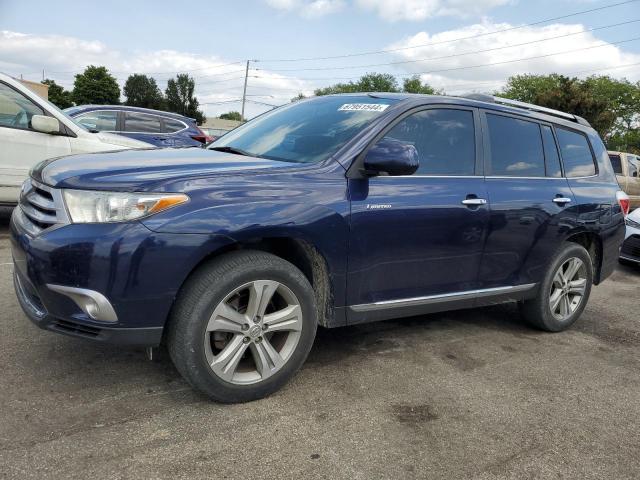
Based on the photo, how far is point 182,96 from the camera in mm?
77312

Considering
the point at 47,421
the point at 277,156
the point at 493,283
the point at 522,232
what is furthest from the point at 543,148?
the point at 47,421

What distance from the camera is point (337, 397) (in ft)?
9.86

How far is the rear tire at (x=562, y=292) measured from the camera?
433cm

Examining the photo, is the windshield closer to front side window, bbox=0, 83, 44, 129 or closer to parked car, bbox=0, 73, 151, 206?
parked car, bbox=0, 73, 151, 206

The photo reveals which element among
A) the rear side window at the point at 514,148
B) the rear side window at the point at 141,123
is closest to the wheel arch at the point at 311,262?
the rear side window at the point at 514,148

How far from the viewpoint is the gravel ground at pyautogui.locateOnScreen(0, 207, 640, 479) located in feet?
7.72

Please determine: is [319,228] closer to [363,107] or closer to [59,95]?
[363,107]

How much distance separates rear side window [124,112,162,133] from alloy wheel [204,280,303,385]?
28.5ft

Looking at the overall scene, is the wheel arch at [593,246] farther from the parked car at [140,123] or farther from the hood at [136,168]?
the parked car at [140,123]

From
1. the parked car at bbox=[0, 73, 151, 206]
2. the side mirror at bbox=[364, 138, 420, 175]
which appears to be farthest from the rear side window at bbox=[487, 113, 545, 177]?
the parked car at bbox=[0, 73, 151, 206]

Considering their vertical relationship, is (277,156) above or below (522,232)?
above

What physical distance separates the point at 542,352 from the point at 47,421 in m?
3.30

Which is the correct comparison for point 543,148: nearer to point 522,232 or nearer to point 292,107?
point 522,232

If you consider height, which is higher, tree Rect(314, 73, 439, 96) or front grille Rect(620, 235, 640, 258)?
tree Rect(314, 73, 439, 96)
